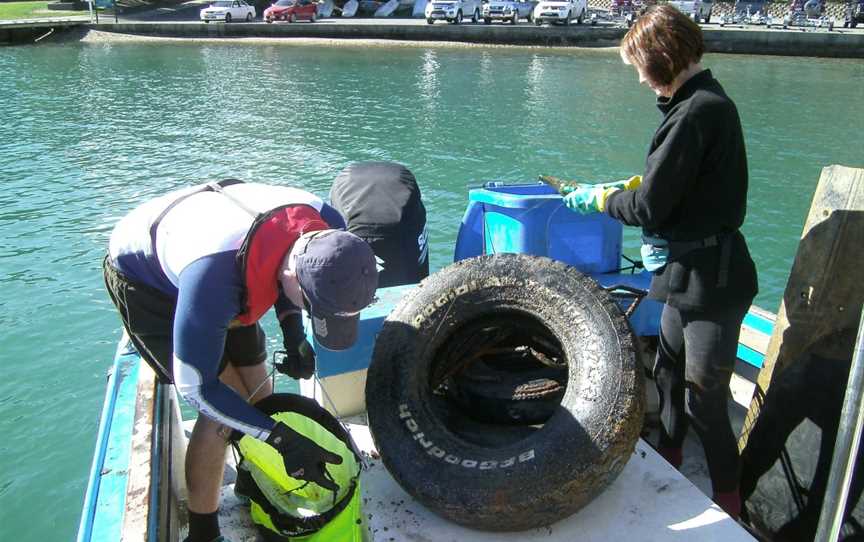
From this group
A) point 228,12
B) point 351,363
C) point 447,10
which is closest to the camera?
point 351,363

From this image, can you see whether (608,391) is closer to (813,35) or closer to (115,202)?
(115,202)

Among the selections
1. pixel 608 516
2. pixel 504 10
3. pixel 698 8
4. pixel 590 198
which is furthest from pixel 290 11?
pixel 608 516

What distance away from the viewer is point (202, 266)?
7.10ft

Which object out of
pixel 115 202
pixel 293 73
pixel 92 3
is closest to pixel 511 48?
pixel 293 73

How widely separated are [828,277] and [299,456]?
228cm

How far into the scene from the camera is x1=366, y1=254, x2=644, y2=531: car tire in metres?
2.55

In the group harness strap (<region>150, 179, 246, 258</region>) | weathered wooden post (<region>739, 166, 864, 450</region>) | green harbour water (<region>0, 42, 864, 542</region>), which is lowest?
green harbour water (<region>0, 42, 864, 542</region>)

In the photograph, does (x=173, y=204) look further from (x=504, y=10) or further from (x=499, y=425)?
(x=504, y=10)

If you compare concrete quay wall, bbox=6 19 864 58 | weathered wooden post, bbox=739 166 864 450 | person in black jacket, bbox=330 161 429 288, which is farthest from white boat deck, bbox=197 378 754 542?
concrete quay wall, bbox=6 19 864 58

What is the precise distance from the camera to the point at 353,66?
26.8 m

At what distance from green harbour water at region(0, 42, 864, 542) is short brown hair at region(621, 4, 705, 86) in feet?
14.4

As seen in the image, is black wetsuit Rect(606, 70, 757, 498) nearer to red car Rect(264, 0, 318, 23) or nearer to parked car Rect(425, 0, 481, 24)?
parked car Rect(425, 0, 481, 24)

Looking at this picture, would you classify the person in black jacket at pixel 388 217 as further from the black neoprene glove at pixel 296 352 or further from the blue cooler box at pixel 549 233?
the black neoprene glove at pixel 296 352

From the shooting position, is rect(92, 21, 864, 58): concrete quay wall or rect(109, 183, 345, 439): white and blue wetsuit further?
rect(92, 21, 864, 58): concrete quay wall
